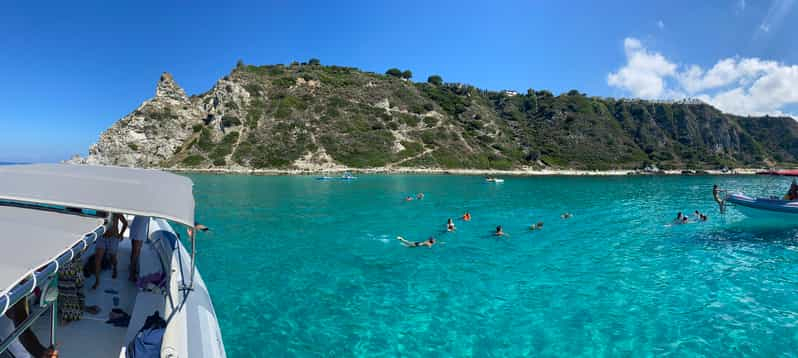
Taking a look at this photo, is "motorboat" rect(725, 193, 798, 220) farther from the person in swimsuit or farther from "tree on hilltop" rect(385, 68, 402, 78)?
"tree on hilltop" rect(385, 68, 402, 78)

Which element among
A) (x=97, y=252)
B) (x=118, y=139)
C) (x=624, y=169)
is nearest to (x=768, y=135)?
(x=624, y=169)

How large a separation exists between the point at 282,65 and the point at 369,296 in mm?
131218

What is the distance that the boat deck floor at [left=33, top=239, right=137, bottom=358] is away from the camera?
540cm

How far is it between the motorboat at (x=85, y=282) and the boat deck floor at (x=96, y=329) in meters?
0.01

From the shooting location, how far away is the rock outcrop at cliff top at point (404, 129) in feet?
282

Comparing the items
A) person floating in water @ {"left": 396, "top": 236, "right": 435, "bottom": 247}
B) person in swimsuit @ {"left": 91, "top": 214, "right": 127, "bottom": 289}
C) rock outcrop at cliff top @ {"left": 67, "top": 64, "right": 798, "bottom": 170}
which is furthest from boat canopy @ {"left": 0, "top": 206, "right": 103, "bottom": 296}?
rock outcrop at cliff top @ {"left": 67, "top": 64, "right": 798, "bottom": 170}

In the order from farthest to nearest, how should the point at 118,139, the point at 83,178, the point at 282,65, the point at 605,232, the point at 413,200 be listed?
1. the point at 282,65
2. the point at 118,139
3. the point at 413,200
4. the point at 605,232
5. the point at 83,178

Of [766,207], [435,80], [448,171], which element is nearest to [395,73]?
[435,80]

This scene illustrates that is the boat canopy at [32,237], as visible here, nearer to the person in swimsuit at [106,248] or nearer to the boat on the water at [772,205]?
the person in swimsuit at [106,248]

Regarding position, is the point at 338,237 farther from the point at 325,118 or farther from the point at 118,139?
the point at 118,139

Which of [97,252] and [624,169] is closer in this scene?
[97,252]

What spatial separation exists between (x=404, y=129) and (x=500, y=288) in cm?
9113

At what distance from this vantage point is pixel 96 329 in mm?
5938

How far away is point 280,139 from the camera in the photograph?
88.8m
